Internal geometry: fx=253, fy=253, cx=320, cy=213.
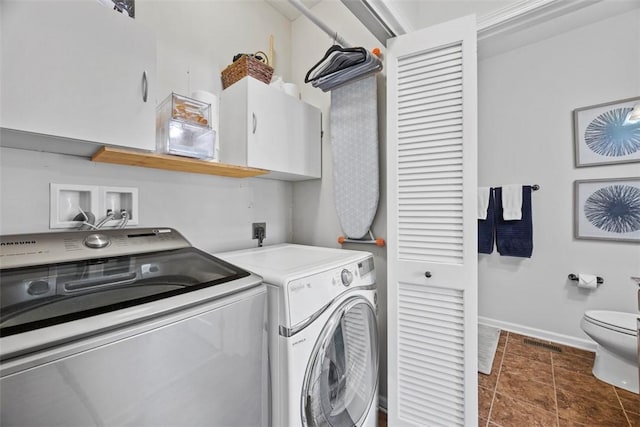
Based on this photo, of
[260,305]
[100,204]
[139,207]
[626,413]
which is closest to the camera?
[260,305]

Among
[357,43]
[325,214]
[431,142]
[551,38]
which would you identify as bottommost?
[325,214]

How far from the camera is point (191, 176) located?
1.41 m

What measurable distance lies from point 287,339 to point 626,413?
2142 mm

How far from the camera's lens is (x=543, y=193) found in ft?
7.85

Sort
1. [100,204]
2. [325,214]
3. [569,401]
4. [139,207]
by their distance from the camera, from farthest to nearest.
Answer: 1. [325,214]
2. [569,401]
3. [139,207]
4. [100,204]

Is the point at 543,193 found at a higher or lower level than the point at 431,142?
lower

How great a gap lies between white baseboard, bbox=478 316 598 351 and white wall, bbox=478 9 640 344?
1 cm

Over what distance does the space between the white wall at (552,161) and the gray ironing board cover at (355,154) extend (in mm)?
1887

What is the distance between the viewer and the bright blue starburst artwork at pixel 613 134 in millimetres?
2027

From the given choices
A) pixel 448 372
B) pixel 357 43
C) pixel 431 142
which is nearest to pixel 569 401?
pixel 448 372

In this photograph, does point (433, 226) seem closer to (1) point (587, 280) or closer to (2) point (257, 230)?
(2) point (257, 230)

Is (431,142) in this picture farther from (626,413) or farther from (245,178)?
(626,413)

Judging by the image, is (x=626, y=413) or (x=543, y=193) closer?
(x=626, y=413)

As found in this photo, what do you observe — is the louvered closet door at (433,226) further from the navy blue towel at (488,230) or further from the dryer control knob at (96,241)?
the navy blue towel at (488,230)
